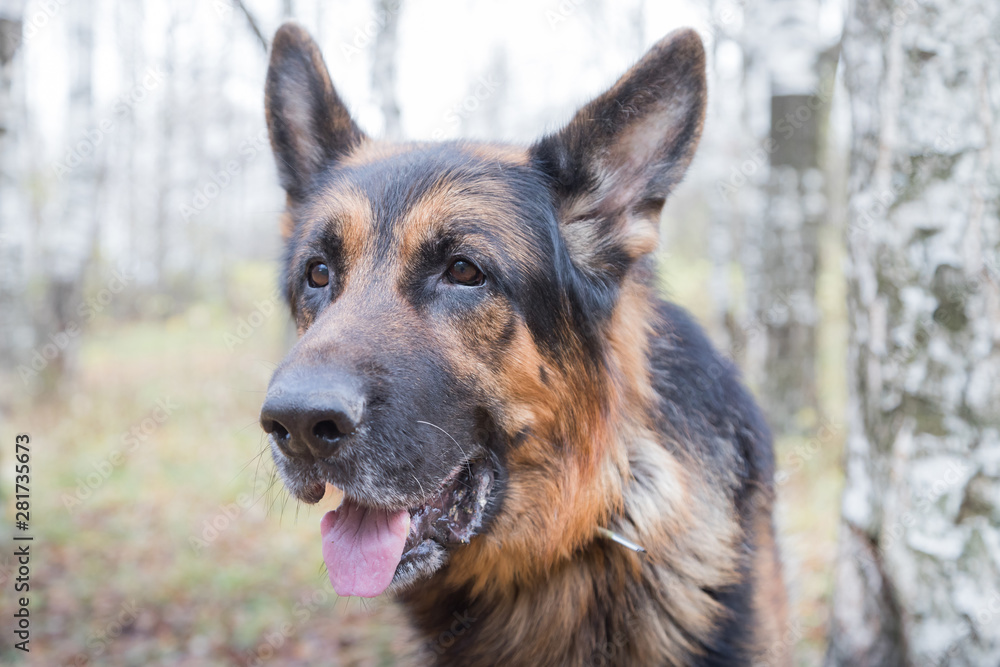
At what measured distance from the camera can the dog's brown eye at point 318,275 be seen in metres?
2.92

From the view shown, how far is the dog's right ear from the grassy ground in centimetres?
104

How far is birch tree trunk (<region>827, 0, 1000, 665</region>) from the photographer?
114 inches

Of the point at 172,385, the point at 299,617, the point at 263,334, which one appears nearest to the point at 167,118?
the point at 263,334

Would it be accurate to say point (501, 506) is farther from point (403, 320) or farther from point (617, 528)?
point (403, 320)

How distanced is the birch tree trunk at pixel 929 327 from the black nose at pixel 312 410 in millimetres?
2563

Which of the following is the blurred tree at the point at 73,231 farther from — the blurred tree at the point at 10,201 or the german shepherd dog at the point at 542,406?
the german shepherd dog at the point at 542,406

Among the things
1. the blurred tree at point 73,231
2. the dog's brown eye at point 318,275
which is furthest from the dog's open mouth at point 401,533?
the blurred tree at point 73,231

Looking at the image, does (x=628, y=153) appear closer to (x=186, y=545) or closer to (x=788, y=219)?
(x=186, y=545)

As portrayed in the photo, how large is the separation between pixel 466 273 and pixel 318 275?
2.42 ft

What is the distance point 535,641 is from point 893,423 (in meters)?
1.98

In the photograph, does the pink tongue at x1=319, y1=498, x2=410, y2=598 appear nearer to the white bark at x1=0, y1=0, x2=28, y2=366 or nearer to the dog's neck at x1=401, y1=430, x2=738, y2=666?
the dog's neck at x1=401, y1=430, x2=738, y2=666

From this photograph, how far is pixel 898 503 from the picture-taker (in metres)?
3.16

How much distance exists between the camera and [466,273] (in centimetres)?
266

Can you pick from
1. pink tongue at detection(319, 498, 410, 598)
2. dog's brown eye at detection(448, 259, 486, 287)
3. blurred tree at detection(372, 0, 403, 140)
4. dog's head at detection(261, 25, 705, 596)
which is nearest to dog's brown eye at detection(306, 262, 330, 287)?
dog's head at detection(261, 25, 705, 596)
